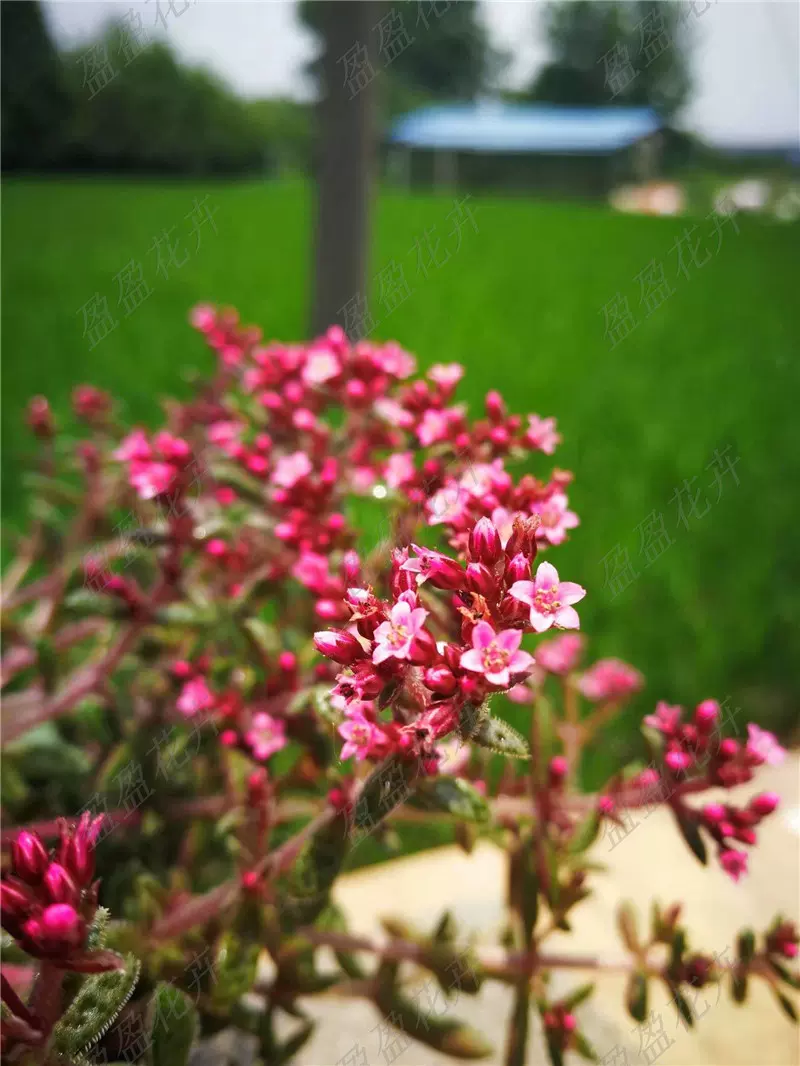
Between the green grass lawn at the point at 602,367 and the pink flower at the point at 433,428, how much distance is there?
85cm

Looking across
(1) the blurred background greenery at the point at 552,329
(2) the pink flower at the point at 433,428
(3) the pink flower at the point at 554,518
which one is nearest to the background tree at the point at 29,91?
(1) the blurred background greenery at the point at 552,329

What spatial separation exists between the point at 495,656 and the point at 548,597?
5cm

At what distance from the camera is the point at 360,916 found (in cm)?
135

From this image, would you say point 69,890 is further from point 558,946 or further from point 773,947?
point 558,946

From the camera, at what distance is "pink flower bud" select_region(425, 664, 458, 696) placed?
60cm

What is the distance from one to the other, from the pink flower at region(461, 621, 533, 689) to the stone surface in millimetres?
661

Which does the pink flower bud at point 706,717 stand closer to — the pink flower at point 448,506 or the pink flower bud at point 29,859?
the pink flower at point 448,506

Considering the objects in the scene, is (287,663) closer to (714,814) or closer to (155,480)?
(155,480)

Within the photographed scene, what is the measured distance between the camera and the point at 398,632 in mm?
592

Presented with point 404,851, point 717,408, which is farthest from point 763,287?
→ point 404,851

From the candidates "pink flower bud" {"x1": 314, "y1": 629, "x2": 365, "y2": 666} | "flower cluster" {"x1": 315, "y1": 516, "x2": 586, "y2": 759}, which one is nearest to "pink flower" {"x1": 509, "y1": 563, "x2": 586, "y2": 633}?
"flower cluster" {"x1": 315, "y1": 516, "x2": 586, "y2": 759}

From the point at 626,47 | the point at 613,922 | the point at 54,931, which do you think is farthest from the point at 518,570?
the point at 626,47

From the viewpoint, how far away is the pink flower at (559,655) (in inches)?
49.6

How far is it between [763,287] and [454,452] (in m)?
6.32
